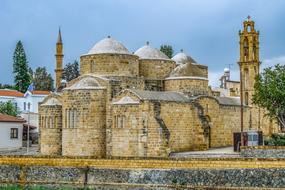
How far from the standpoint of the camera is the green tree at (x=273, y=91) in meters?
32.9

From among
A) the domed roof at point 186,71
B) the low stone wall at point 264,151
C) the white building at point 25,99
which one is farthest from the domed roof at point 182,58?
the white building at point 25,99

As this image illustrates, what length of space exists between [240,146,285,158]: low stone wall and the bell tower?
17806 millimetres

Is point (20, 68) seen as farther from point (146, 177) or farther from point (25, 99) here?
point (146, 177)

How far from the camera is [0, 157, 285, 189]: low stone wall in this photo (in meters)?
19.0

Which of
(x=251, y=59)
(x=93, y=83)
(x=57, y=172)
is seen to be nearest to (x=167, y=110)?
(x=93, y=83)

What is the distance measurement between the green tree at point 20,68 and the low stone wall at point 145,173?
142 feet

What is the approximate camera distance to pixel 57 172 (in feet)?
72.6

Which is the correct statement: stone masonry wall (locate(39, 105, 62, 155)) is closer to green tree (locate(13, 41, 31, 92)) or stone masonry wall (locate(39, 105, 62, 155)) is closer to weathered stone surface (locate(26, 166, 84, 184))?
weathered stone surface (locate(26, 166, 84, 184))

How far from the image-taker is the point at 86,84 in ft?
103

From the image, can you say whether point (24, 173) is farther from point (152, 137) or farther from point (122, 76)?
point (122, 76)

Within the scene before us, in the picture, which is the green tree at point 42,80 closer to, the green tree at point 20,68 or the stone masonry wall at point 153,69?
the green tree at point 20,68

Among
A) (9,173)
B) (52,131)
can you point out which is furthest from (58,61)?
(9,173)

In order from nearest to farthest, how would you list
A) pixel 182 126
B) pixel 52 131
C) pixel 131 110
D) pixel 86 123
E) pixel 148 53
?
1. pixel 131 110
2. pixel 86 123
3. pixel 182 126
4. pixel 52 131
5. pixel 148 53

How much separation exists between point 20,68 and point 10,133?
87.7ft
